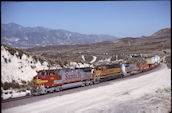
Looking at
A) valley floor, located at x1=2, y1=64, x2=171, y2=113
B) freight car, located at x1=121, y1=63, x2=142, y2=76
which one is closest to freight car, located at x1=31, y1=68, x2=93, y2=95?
valley floor, located at x1=2, y1=64, x2=171, y2=113

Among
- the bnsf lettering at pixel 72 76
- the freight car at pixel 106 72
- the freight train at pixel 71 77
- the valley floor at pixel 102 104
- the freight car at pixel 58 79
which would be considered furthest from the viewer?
the freight car at pixel 106 72

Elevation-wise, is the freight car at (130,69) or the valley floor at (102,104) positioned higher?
the freight car at (130,69)

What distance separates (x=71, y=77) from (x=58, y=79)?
116 inches

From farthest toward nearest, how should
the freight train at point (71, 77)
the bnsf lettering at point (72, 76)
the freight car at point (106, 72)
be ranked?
the freight car at point (106, 72), the bnsf lettering at point (72, 76), the freight train at point (71, 77)

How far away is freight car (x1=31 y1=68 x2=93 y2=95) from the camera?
23109 millimetres

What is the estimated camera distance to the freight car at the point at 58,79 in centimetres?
2311

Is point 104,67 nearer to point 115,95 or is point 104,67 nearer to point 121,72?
point 121,72

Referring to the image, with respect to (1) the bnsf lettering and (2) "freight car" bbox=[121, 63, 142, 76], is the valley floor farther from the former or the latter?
(2) "freight car" bbox=[121, 63, 142, 76]

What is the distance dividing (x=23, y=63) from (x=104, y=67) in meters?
14.5

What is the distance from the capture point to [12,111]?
17.3m

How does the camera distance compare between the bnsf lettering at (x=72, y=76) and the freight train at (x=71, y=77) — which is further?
the bnsf lettering at (x=72, y=76)

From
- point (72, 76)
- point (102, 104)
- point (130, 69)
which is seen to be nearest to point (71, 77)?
point (72, 76)

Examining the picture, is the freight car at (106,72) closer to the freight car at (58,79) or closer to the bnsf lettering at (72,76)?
the freight car at (58,79)

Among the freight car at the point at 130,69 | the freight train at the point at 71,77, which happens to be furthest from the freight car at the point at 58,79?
the freight car at the point at 130,69
